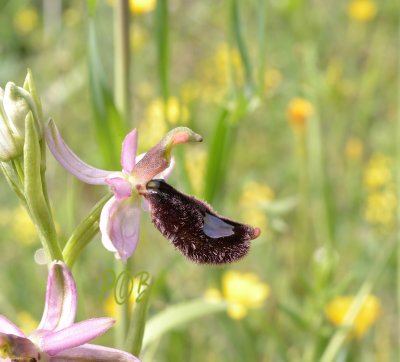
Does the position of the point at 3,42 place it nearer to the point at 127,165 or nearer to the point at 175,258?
the point at 175,258

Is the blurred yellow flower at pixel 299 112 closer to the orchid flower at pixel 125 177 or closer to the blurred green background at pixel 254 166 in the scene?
the blurred green background at pixel 254 166

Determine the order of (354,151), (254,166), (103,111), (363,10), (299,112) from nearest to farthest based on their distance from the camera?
1. (103,111)
2. (299,112)
3. (354,151)
4. (254,166)
5. (363,10)

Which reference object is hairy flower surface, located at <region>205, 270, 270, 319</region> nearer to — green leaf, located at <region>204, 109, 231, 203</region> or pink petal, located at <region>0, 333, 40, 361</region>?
green leaf, located at <region>204, 109, 231, 203</region>

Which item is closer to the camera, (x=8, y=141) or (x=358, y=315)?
(x=8, y=141)

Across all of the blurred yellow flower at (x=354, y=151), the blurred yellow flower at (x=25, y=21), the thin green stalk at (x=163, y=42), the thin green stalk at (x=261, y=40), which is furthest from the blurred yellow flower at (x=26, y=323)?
the blurred yellow flower at (x=25, y=21)

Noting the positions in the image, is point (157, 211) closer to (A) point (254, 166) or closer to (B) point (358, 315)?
(B) point (358, 315)

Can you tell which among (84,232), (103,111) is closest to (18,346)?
(84,232)

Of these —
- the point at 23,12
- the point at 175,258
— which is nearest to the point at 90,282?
the point at 175,258
